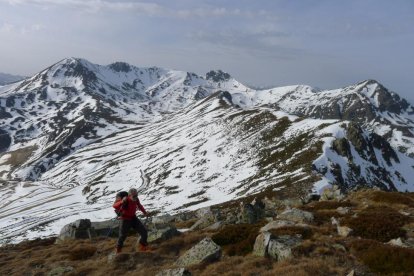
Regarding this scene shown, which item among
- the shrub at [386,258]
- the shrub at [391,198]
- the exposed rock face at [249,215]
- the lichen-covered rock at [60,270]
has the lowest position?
the shrub at [391,198]

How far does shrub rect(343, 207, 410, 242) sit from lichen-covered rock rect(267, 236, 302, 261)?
206 inches

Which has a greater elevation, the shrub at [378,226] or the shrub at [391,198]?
the shrub at [378,226]

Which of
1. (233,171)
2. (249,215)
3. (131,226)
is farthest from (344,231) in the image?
(233,171)

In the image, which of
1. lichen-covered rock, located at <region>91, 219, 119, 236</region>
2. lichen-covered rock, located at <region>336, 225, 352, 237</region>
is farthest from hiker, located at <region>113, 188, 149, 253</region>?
lichen-covered rock, located at <region>91, 219, 119, 236</region>

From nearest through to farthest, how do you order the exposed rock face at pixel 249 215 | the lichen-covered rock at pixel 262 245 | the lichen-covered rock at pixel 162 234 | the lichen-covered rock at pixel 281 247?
the lichen-covered rock at pixel 281 247, the lichen-covered rock at pixel 262 245, the lichen-covered rock at pixel 162 234, the exposed rock face at pixel 249 215

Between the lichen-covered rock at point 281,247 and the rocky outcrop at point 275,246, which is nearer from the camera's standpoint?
the lichen-covered rock at point 281,247

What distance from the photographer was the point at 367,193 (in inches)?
1672

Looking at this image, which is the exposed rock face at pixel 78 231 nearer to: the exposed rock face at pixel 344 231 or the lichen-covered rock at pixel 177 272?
the lichen-covered rock at pixel 177 272

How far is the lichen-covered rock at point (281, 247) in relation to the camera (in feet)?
59.6

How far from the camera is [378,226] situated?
23516mm

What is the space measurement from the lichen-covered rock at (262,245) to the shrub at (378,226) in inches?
250

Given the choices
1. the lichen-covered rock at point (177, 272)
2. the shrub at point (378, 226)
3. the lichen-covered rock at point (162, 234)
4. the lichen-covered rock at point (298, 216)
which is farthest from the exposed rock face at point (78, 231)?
the shrub at point (378, 226)

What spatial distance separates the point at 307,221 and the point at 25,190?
193985 millimetres

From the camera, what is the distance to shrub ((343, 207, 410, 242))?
2250cm
